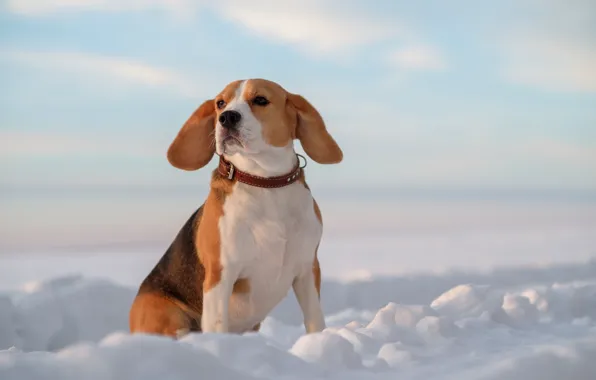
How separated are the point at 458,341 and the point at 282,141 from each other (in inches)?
49.4

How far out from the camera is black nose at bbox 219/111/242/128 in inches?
131

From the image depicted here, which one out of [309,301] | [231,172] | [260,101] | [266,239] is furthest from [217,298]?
[260,101]

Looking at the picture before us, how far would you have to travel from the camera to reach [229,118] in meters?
3.34

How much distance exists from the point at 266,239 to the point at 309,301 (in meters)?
0.46

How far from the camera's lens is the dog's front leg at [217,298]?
3.44 metres

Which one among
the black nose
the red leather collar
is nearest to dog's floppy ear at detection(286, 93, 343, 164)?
the red leather collar

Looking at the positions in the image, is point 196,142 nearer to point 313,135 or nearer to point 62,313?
point 313,135

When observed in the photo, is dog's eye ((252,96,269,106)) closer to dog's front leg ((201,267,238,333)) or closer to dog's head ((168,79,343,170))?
dog's head ((168,79,343,170))

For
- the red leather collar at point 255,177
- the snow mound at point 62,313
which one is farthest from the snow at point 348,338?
the red leather collar at point 255,177

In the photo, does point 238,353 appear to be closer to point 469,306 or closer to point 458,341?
point 458,341

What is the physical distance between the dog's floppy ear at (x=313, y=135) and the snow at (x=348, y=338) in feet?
2.80

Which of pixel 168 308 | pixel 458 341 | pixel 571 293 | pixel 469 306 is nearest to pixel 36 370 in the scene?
pixel 168 308

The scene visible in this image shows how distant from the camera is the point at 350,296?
5547 mm

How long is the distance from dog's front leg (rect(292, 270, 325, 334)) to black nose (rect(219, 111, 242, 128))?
87 centimetres
